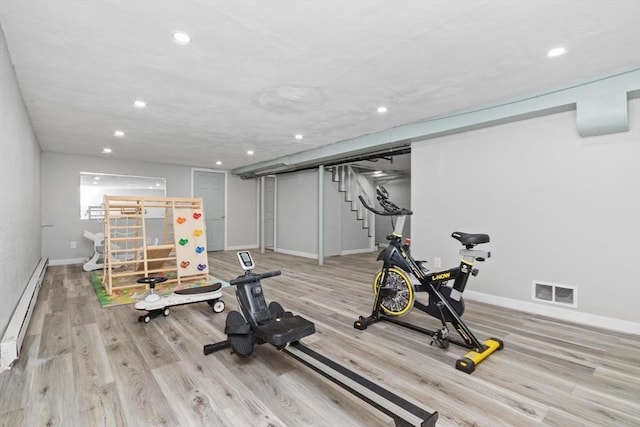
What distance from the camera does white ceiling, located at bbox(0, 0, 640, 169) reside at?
1866 millimetres

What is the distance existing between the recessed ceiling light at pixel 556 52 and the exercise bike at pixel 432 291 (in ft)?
4.96

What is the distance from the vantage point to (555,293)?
326cm

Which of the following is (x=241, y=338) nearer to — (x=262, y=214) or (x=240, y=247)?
(x=262, y=214)

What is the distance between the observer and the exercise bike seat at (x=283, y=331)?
2.06 m

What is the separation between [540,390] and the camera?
1.92m

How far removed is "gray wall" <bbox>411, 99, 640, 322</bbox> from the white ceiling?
0.63 metres

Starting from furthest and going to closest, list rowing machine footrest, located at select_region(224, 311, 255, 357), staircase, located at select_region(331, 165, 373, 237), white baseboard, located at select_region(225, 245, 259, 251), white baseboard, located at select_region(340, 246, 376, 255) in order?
white baseboard, located at select_region(225, 245, 259, 251) < white baseboard, located at select_region(340, 246, 376, 255) < staircase, located at select_region(331, 165, 373, 237) < rowing machine footrest, located at select_region(224, 311, 255, 357)

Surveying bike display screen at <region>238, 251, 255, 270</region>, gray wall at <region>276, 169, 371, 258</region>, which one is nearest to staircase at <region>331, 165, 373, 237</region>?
gray wall at <region>276, 169, 371, 258</region>

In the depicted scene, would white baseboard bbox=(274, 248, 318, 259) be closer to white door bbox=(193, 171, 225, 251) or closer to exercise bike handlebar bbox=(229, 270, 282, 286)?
white door bbox=(193, 171, 225, 251)

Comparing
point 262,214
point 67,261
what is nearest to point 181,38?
point 262,214

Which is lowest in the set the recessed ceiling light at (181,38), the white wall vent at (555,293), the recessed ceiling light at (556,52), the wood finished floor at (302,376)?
the wood finished floor at (302,376)

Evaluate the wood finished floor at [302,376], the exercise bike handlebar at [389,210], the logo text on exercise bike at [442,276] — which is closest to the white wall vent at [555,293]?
the wood finished floor at [302,376]

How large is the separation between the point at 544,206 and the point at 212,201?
7566 millimetres

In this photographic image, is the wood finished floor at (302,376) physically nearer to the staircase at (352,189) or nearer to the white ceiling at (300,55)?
the white ceiling at (300,55)
